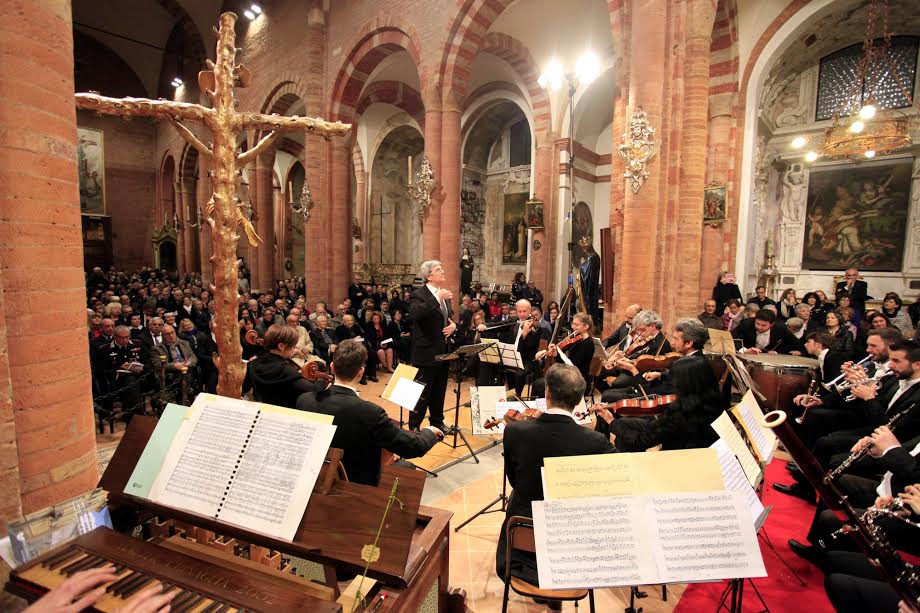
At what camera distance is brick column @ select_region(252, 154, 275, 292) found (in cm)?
1636

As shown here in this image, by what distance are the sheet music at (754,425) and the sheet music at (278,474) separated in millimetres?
2310

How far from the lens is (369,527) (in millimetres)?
1540

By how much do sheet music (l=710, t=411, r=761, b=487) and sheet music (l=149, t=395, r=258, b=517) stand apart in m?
2.35

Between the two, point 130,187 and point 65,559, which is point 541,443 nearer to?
point 65,559

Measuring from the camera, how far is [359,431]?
271 centimetres

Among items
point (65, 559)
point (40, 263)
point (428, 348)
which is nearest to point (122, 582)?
point (65, 559)

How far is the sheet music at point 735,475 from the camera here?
2.29 meters

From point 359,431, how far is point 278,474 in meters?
1.09

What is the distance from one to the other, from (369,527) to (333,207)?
12523mm

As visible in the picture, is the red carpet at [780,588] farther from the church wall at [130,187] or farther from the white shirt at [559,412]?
the church wall at [130,187]

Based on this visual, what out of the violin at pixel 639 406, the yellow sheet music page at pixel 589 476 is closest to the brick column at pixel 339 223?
the violin at pixel 639 406

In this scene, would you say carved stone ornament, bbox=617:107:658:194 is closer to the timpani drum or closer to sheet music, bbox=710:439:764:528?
the timpani drum

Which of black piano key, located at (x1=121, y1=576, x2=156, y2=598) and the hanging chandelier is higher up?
the hanging chandelier

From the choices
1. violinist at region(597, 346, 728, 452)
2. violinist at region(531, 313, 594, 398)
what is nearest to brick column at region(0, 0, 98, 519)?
violinist at region(597, 346, 728, 452)
